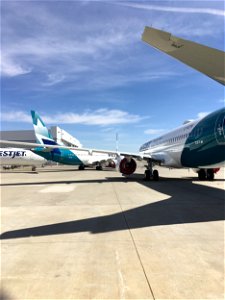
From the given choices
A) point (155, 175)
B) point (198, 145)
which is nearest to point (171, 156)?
point (155, 175)

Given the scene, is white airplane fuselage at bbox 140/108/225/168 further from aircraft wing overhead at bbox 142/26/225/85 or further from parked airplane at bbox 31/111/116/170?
parked airplane at bbox 31/111/116/170

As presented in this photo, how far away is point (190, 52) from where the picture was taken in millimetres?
4848

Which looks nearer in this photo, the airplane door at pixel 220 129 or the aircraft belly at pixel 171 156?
the airplane door at pixel 220 129

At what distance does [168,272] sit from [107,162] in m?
35.8

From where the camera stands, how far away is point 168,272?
4051 mm

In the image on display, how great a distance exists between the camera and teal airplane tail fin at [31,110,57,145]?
27.8m

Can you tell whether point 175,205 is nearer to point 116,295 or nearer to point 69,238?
point 69,238

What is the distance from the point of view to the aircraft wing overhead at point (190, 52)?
459 centimetres

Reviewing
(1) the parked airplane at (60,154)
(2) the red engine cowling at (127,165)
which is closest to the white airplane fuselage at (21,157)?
(1) the parked airplane at (60,154)

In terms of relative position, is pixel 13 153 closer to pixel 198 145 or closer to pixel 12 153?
pixel 12 153

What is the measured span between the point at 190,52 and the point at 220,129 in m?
7.83

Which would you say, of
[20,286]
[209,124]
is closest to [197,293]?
[20,286]

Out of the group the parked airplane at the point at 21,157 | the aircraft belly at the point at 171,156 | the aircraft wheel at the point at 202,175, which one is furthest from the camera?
the parked airplane at the point at 21,157

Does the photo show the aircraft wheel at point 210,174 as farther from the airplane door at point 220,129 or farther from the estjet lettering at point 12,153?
the estjet lettering at point 12,153
